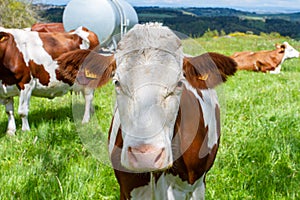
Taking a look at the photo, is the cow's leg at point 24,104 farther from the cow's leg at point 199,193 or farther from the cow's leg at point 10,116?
the cow's leg at point 199,193

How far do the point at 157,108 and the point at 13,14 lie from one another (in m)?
26.4

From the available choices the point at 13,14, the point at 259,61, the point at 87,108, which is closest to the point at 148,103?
the point at 87,108

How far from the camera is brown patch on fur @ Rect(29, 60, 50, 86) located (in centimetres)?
589

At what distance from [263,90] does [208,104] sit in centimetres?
501

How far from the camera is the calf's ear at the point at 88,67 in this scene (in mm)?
2080

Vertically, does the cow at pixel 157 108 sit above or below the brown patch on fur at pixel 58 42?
above

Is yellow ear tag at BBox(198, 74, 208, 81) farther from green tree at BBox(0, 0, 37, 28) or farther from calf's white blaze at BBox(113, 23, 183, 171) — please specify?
green tree at BBox(0, 0, 37, 28)

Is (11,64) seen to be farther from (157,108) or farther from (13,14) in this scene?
→ (13,14)

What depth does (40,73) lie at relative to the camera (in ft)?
19.7

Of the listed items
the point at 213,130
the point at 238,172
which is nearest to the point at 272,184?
the point at 238,172

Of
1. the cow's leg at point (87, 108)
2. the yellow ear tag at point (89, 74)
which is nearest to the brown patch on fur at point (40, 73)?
the cow's leg at point (87, 108)

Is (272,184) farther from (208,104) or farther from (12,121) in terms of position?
(12,121)

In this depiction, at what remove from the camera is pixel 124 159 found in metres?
1.70

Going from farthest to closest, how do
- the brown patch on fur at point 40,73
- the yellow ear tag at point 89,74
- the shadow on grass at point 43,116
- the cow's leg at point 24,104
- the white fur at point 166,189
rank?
1. the shadow on grass at point 43,116
2. the brown patch on fur at point 40,73
3. the cow's leg at point 24,104
4. the white fur at point 166,189
5. the yellow ear tag at point 89,74
